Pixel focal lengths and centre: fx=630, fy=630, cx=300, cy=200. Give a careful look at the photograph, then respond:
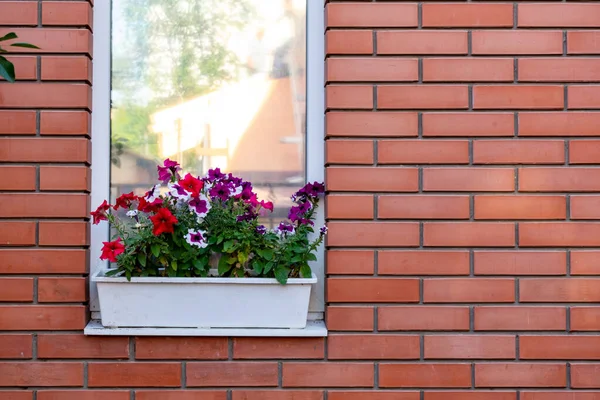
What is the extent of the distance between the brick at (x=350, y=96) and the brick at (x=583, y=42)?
70 cm

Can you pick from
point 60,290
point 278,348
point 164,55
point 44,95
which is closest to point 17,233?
point 60,290

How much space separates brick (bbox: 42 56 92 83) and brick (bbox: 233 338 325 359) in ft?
3.42

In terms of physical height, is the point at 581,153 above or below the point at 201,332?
above

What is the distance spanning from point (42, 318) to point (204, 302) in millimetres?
552

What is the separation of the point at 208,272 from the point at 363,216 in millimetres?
560

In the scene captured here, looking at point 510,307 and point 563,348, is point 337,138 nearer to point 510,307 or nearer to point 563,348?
point 510,307

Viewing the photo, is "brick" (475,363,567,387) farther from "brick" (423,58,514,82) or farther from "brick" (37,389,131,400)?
"brick" (37,389,131,400)

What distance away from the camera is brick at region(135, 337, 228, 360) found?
6.92 ft

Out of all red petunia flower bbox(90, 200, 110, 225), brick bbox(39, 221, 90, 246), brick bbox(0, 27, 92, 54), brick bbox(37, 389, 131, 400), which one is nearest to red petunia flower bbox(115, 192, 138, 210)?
red petunia flower bbox(90, 200, 110, 225)

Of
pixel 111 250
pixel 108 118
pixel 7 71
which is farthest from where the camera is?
pixel 108 118

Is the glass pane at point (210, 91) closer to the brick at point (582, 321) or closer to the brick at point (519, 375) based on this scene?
the brick at point (519, 375)

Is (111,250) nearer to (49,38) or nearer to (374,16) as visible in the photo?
(49,38)

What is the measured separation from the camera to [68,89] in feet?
6.98

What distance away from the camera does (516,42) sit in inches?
84.3
